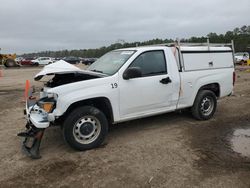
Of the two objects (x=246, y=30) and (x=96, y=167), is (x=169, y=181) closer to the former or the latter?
(x=96, y=167)

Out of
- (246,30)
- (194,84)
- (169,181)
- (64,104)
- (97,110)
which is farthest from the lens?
(246,30)

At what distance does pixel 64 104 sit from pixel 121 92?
3.76 ft

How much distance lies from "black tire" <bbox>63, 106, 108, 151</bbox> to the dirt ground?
17cm

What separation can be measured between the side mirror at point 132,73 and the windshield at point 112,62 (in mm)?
231

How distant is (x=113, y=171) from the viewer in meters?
4.41

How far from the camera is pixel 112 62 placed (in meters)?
6.23

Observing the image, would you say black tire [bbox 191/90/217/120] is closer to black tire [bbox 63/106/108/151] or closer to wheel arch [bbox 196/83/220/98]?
wheel arch [bbox 196/83/220/98]

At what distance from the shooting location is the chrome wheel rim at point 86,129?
5.20 metres

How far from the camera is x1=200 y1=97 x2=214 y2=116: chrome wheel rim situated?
7.16 m

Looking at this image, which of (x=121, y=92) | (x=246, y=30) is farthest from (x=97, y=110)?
(x=246, y=30)

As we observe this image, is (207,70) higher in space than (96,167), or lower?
higher

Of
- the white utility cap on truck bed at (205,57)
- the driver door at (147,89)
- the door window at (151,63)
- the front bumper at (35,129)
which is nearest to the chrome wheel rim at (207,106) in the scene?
the white utility cap on truck bed at (205,57)

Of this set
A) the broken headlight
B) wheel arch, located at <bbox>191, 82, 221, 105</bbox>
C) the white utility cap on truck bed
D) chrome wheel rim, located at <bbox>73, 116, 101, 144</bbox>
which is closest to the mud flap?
the broken headlight

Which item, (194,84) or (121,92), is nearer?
(121,92)
